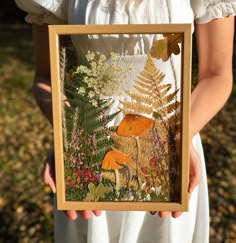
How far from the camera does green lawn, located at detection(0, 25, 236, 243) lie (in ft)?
10.6

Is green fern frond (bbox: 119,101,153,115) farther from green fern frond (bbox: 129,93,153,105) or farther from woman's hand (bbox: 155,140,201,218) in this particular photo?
woman's hand (bbox: 155,140,201,218)

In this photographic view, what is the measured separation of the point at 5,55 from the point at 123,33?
7.39 m

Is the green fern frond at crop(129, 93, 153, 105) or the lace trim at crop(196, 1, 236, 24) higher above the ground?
the lace trim at crop(196, 1, 236, 24)

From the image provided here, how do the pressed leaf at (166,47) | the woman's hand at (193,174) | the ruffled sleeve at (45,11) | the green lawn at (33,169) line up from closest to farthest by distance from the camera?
the pressed leaf at (166,47) < the woman's hand at (193,174) < the ruffled sleeve at (45,11) < the green lawn at (33,169)

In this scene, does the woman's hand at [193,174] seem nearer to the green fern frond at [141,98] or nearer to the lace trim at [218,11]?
the green fern frond at [141,98]

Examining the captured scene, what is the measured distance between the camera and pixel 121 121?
1276 millimetres

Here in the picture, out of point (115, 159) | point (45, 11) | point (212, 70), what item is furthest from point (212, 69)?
point (45, 11)

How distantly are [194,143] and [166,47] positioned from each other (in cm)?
44

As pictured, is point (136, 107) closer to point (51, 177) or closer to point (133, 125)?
point (133, 125)

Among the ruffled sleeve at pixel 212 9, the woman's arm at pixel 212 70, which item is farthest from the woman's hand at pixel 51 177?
→ the ruffled sleeve at pixel 212 9

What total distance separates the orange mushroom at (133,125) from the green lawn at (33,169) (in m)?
1.95

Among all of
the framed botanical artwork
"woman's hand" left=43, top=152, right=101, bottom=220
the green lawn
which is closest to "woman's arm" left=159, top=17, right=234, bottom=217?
the framed botanical artwork

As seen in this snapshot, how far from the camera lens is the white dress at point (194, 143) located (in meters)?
1.38

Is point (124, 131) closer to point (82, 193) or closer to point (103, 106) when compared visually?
point (103, 106)
